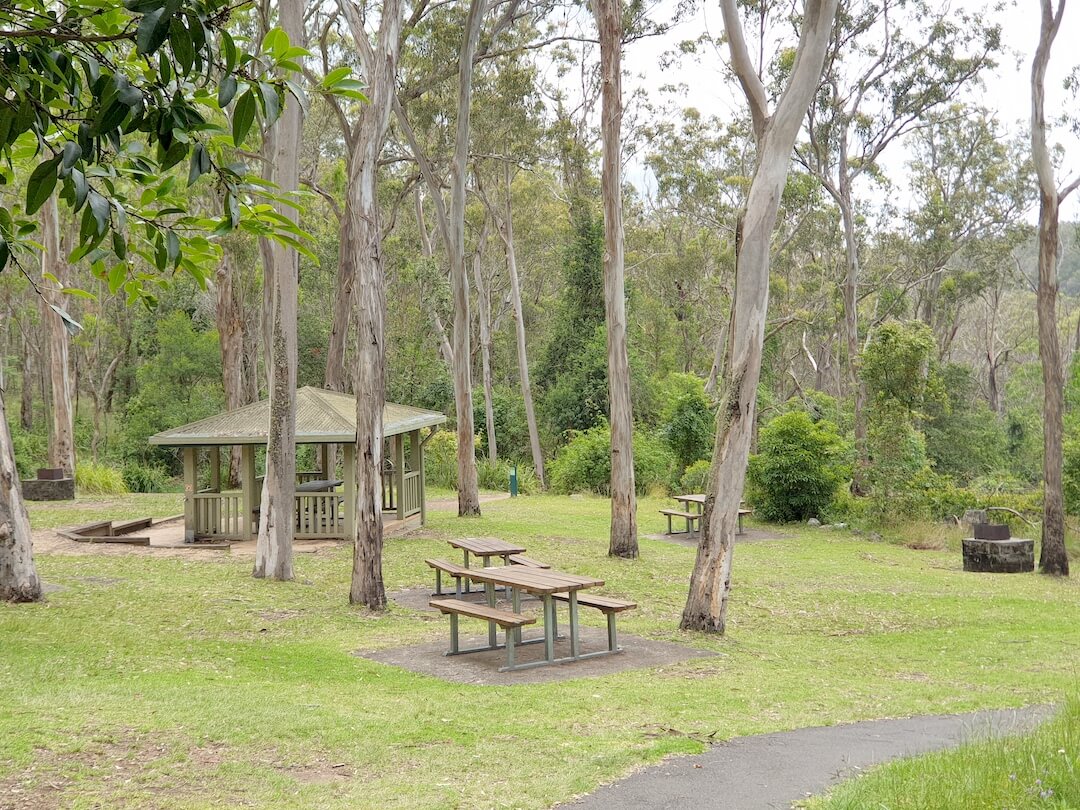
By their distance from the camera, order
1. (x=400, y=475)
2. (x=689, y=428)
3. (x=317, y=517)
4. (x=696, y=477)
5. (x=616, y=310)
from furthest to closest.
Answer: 1. (x=689, y=428)
2. (x=696, y=477)
3. (x=400, y=475)
4. (x=317, y=517)
5. (x=616, y=310)

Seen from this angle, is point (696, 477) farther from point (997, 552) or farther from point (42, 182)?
point (42, 182)

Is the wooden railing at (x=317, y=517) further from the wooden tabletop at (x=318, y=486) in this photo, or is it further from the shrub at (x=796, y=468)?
the shrub at (x=796, y=468)

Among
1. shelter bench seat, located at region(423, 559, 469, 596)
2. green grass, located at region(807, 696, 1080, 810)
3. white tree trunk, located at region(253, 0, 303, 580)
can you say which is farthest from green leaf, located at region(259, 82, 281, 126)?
white tree trunk, located at region(253, 0, 303, 580)

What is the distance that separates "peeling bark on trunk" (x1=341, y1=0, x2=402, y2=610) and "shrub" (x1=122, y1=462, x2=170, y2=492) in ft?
61.8

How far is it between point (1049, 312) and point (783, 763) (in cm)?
1346

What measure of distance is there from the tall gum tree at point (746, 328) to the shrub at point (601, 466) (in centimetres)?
1734

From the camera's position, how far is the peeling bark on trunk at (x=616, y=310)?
1647 cm

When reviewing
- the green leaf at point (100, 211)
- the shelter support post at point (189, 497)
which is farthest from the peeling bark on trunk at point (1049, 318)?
the green leaf at point (100, 211)

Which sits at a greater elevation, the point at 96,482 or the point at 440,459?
the point at 440,459

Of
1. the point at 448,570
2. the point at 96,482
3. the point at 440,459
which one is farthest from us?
the point at 440,459

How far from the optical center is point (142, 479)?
95.2ft

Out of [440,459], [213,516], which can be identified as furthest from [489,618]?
[440,459]

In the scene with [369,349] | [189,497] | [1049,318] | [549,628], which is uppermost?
[1049,318]

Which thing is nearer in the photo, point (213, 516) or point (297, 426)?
point (297, 426)
